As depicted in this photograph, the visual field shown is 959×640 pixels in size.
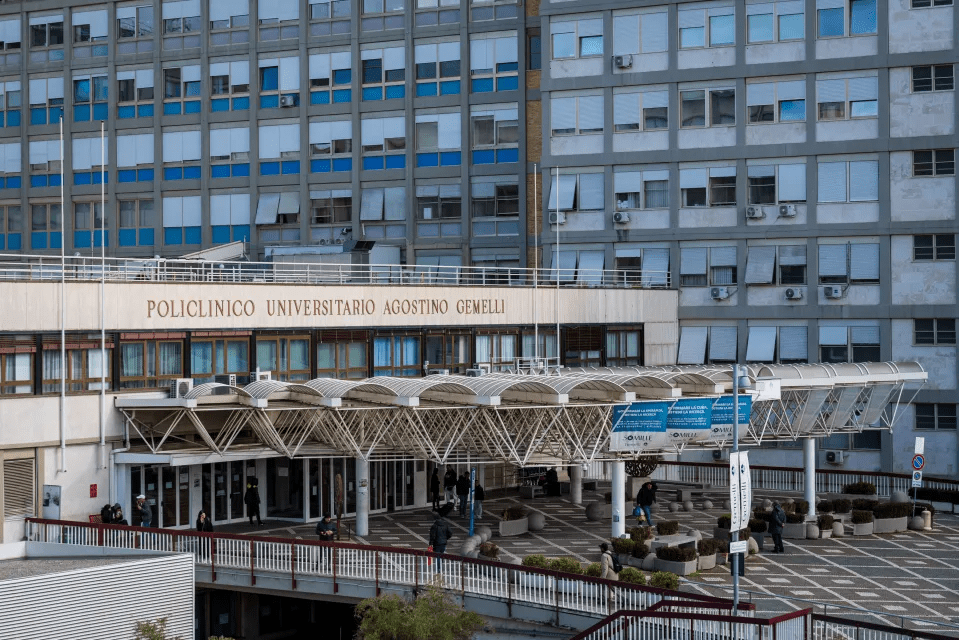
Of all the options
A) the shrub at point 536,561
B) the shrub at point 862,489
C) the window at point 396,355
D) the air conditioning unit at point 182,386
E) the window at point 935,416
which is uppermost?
the window at point 396,355

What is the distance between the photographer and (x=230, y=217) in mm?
62281

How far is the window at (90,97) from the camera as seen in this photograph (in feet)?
208

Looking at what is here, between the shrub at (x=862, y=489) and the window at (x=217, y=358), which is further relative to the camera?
the shrub at (x=862, y=489)

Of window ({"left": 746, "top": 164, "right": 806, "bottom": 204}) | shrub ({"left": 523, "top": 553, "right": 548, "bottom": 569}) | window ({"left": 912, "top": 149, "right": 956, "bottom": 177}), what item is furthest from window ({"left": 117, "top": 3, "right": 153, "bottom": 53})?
shrub ({"left": 523, "top": 553, "right": 548, "bottom": 569})

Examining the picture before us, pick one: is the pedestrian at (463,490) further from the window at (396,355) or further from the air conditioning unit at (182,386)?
the air conditioning unit at (182,386)

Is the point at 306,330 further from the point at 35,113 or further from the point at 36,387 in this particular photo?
the point at 35,113

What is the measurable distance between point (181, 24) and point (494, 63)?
1484 cm

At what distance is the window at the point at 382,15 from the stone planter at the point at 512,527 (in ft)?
93.8

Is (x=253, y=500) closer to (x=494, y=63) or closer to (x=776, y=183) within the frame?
(x=776, y=183)

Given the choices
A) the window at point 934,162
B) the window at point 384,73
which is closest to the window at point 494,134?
the window at point 384,73

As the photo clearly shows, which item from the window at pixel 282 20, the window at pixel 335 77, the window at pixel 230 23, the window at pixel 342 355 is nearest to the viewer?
the window at pixel 342 355

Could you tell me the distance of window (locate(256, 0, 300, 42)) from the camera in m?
61.0

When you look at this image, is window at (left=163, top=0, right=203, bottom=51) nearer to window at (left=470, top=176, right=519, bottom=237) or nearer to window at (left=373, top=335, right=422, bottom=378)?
window at (left=470, top=176, right=519, bottom=237)

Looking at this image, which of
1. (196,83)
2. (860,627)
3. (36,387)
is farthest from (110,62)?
(860,627)
